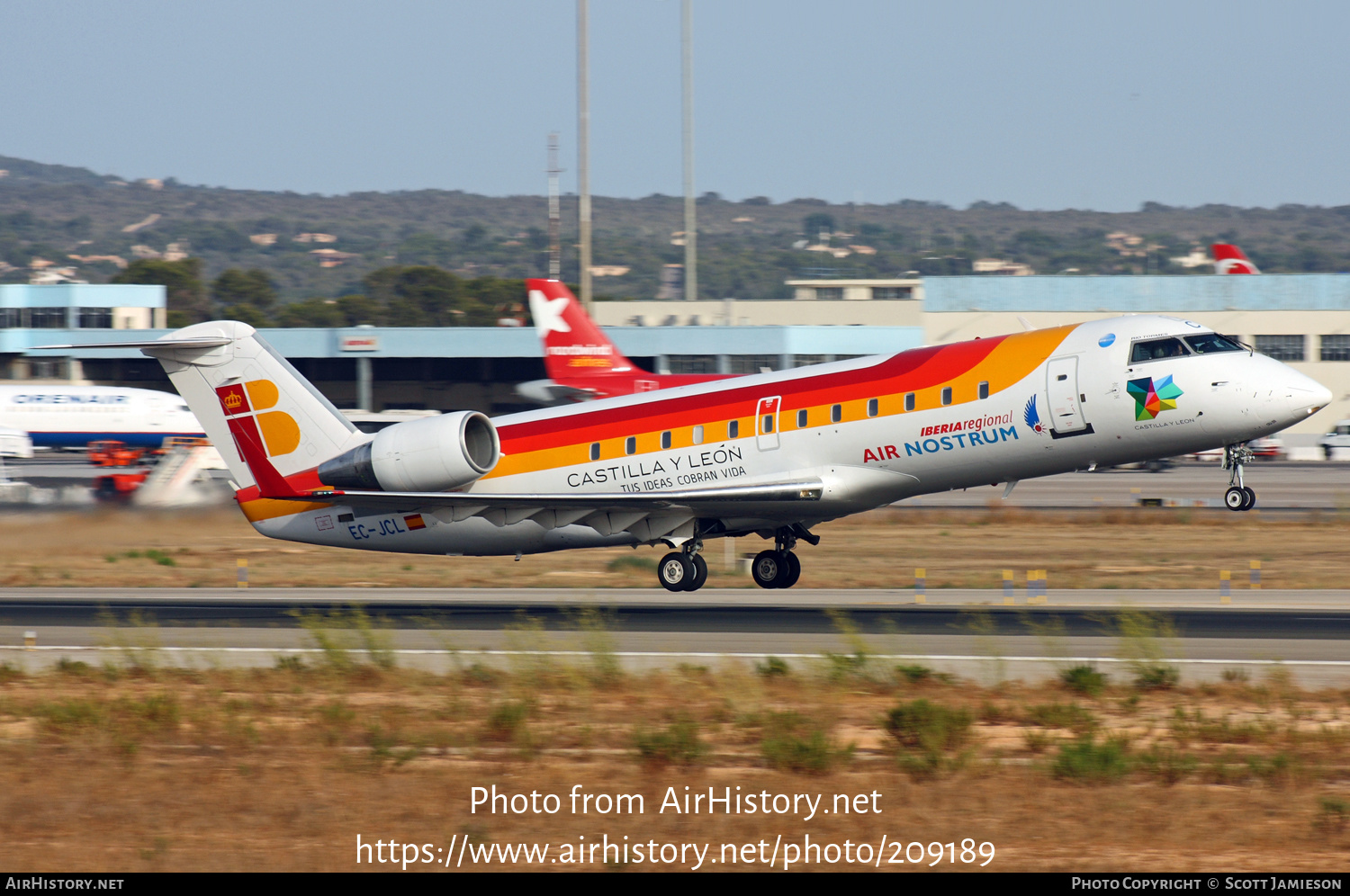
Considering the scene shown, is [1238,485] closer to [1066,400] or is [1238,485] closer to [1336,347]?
[1066,400]

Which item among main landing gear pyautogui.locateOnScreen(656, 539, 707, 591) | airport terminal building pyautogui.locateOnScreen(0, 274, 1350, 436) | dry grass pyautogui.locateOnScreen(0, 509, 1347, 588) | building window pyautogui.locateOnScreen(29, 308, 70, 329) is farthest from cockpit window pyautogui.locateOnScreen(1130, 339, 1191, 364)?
building window pyautogui.locateOnScreen(29, 308, 70, 329)

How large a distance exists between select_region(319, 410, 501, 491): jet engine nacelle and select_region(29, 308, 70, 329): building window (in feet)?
254

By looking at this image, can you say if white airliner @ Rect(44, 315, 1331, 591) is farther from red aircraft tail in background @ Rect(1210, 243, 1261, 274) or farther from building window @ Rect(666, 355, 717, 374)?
red aircraft tail in background @ Rect(1210, 243, 1261, 274)

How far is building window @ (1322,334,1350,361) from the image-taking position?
73.9 meters

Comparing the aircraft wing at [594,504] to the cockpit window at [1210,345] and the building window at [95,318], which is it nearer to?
the cockpit window at [1210,345]

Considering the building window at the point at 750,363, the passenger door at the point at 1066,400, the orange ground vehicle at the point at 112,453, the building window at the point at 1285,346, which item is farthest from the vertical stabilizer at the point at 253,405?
the building window at the point at 1285,346

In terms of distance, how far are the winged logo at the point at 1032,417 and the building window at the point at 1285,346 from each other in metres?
60.8

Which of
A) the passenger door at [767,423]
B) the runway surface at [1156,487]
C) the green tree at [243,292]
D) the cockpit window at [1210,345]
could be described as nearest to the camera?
the cockpit window at [1210,345]

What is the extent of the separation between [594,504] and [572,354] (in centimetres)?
1574

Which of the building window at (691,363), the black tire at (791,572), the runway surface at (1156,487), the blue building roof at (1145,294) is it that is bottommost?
the runway surface at (1156,487)

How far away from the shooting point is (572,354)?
1486 inches

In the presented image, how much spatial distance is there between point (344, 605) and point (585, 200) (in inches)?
1548

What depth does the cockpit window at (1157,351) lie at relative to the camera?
19984 millimetres

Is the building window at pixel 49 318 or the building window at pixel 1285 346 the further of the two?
the building window at pixel 49 318
